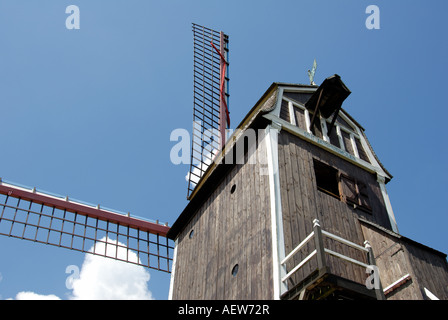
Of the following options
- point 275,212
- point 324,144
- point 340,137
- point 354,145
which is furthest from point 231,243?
point 354,145

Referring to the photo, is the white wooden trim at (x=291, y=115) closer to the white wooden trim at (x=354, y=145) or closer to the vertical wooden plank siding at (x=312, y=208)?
the vertical wooden plank siding at (x=312, y=208)

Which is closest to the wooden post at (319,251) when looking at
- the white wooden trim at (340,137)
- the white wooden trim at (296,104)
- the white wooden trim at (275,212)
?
the white wooden trim at (275,212)

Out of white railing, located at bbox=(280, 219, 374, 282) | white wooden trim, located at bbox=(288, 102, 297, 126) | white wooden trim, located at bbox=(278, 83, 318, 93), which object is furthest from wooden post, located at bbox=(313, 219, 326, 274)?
white wooden trim, located at bbox=(278, 83, 318, 93)

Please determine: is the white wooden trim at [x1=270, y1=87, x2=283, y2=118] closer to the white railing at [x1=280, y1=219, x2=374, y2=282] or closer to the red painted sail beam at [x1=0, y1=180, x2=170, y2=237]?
the white railing at [x1=280, y1=219, x2=374, y2=282]

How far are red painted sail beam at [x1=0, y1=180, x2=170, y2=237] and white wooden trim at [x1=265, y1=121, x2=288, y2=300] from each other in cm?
726

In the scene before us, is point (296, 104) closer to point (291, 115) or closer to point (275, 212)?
point (291, 115)

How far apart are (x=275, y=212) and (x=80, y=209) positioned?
30.8 ft

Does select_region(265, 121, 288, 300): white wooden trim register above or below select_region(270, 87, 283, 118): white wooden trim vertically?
below

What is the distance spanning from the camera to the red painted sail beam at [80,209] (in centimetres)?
1650

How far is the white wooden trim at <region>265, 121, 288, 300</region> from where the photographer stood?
29.4ft
